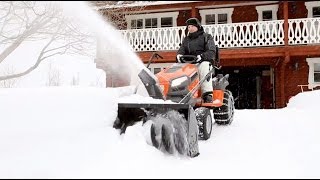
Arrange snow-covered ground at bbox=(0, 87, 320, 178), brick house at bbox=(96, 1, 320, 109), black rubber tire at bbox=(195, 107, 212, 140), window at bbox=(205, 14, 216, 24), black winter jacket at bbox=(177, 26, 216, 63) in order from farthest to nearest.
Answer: window at bbox=(205, 14, 216, 24) → brick house at bbox=(96, 1, 320, 109) → black winter jacket at bbox=(177, 26, 216, 63) → black rubber tire at bbox=(195, 107, 212, 140) → snow-covered ground at bbox=(0, 87, 320, 178)

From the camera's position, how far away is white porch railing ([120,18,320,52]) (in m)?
16.9

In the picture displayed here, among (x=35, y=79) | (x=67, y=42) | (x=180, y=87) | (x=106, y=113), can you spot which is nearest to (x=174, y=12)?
(x=67, y=42)

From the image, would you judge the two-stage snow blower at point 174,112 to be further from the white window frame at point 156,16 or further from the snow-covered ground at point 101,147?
the white window frame at point 156,16

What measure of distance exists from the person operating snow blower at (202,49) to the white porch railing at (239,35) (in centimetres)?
1007

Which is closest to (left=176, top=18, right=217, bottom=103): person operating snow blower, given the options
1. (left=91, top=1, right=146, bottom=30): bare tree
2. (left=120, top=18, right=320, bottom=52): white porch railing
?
(left=120, top=18, right=320, bottom=52): white porch railing

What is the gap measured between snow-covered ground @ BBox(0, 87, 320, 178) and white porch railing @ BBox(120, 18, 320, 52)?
11246 mm

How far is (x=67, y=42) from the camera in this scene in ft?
61.7

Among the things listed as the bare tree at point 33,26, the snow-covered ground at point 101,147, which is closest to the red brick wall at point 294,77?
the bare tree at point 33,26

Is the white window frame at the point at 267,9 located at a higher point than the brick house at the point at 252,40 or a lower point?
higher

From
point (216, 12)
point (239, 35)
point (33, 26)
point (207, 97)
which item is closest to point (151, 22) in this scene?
point (216, 12)

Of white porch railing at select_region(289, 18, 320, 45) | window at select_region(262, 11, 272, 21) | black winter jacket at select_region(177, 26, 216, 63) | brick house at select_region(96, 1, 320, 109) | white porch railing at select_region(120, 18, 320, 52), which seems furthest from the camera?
window at select_region(262, 11, 272, 21)

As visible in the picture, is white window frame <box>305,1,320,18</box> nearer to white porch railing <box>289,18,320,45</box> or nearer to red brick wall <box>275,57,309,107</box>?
white porch railing <box>289,18,320,45</box>

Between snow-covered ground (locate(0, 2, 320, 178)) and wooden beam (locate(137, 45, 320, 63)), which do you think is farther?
wooden beam (locate(137, 45, 320, 63))

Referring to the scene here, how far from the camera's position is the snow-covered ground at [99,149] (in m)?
3.72
